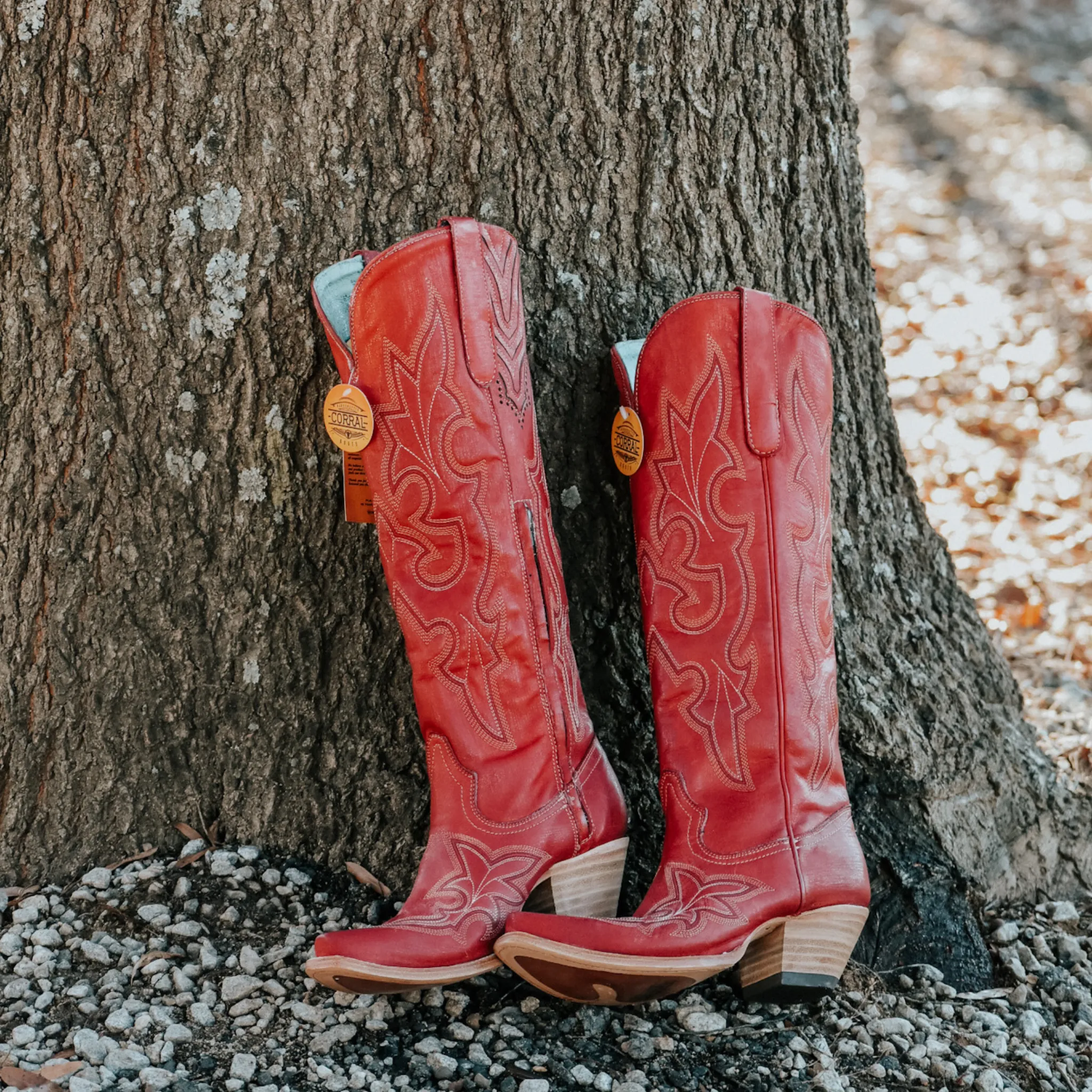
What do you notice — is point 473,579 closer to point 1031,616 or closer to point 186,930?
point 186,930

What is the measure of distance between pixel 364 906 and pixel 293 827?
0.19 m

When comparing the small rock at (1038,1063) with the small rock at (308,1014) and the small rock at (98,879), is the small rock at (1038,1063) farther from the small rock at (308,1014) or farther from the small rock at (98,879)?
the small rock at (98,879)

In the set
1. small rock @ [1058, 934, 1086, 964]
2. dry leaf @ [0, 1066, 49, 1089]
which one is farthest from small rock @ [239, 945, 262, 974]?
small rock @ [1058, 934, 1086, 964]

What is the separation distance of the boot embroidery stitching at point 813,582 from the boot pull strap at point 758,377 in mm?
44

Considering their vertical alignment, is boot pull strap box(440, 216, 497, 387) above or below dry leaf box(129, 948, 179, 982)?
above

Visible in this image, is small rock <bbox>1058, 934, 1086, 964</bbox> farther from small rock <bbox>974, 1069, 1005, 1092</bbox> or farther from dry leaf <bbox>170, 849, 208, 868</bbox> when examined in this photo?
dry leaf <bbox>170, 849, 208, 868</bbox>

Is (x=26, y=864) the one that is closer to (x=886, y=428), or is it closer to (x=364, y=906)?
(x=364, y=906)

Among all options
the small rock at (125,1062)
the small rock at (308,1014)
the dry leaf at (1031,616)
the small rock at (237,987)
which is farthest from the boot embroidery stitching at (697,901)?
the dry leaf at (1031,616)

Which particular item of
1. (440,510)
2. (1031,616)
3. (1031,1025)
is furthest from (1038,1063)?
(1031,616)

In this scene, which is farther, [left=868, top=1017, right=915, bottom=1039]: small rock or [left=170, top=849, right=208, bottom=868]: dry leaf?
[left=170, top=849, right=208, bottom=868]: dry leaf

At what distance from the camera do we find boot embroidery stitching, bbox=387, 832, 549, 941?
1646 millimetres

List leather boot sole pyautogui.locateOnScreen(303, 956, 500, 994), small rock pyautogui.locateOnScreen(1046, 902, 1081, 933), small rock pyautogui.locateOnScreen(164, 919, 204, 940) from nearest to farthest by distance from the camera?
leather boot sole pyautogui.locateOnScreen(303, 956, 500, 994)
small rock pyautogui.locateOnScreen(164, 919, 204, 940)
small rock pyautogui.locateOnScreen(1046, 902, 1081, 933)

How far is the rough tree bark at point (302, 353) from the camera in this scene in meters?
1.83

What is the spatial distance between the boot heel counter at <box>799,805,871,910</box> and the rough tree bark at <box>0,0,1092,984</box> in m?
0.25
